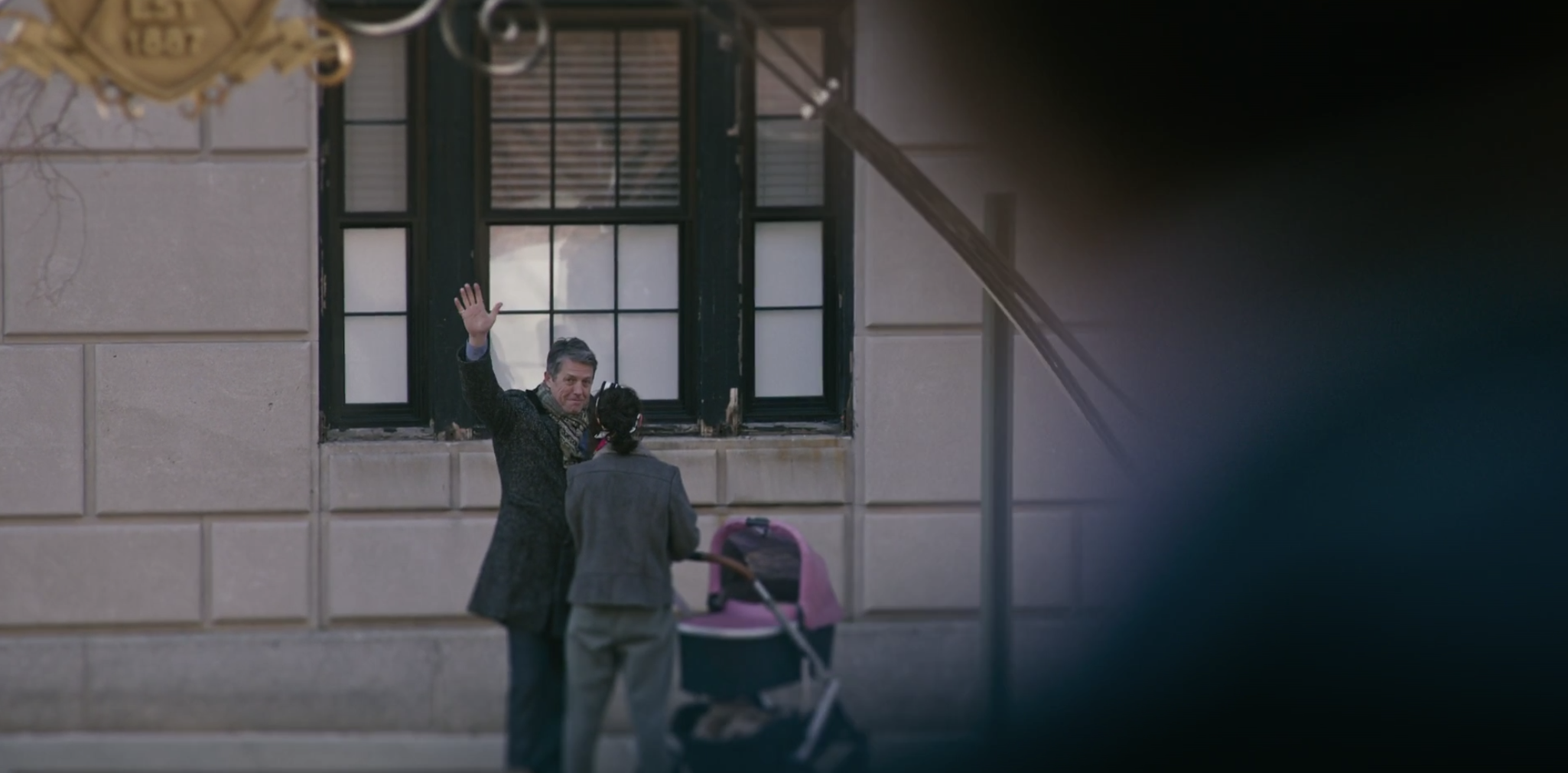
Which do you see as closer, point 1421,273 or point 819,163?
point 1421,273

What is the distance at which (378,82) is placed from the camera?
883 centimetres

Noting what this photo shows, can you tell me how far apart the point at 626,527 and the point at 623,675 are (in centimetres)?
58

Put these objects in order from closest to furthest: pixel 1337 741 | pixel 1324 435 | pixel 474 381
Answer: pixel 474 381 < pixel 1337 741 < pixel 1324 435

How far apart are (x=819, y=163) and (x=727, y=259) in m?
0.69

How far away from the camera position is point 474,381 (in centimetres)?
701

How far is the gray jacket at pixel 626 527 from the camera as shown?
672 cm

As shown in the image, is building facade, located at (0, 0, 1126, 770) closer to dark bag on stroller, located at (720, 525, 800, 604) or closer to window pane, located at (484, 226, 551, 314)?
window pane, located at (484, 226, 551, 314)

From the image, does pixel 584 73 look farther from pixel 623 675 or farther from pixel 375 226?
pixel 623 675

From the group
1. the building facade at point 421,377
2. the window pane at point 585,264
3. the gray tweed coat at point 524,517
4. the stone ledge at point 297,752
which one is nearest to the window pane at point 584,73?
the building facade at point 421,377

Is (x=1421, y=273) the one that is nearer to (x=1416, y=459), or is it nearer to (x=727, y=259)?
(x=1416, y=459)

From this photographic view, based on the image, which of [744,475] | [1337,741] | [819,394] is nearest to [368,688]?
[744,475]

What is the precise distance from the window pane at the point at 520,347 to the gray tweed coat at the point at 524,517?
4.95 ft

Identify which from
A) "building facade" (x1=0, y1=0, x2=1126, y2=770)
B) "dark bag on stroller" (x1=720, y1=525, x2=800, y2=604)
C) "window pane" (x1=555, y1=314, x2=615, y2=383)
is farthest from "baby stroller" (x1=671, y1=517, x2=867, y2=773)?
"window pane" (x1=555, y1=314, x2=615, y2=383)

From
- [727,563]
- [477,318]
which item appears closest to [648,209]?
[477,318]
